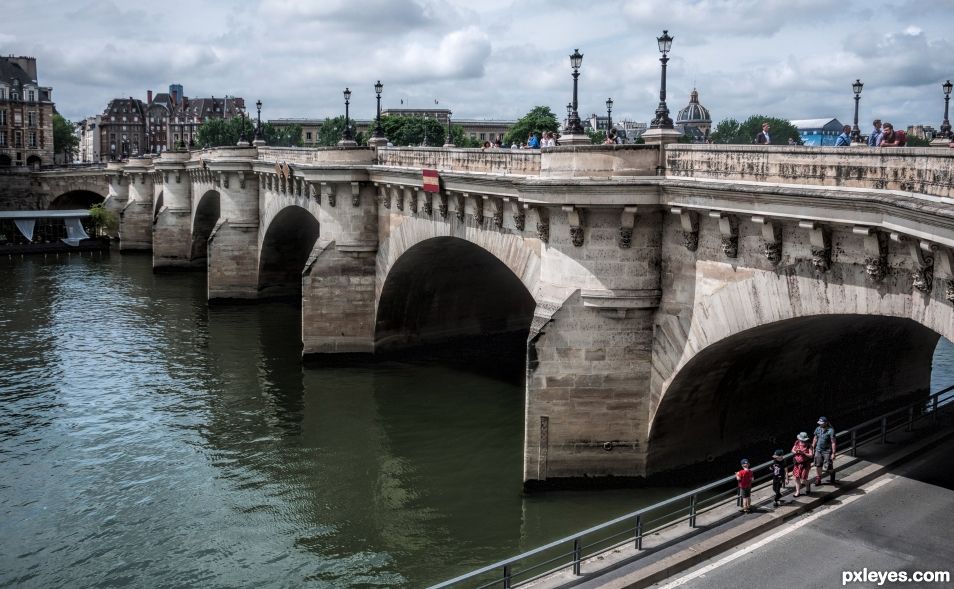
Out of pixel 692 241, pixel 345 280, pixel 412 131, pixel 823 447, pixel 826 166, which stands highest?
pixel 412 131

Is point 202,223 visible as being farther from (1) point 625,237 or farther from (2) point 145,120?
(2) point 145,120

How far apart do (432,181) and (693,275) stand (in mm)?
11476

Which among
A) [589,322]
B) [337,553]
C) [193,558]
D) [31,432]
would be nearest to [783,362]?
[589,322]

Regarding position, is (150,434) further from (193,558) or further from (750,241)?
A: (750,241)

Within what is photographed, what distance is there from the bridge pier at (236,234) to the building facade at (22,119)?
80298mm

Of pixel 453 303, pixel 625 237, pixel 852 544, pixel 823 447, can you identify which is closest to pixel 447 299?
pixel 453 303

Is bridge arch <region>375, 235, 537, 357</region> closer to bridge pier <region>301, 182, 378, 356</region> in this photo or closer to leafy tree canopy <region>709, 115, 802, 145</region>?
bridge pier <region>301, 182, 378, 356</region>

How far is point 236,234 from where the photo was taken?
5225 cm

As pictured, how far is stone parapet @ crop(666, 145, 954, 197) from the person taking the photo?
44.2ft

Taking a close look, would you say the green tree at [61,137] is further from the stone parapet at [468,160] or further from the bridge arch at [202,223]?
the stone parapet at [468,160]

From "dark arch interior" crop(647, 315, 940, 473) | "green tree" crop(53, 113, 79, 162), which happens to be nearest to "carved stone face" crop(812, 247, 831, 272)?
"dark arch interior" crop(647, 315, 940, 473)

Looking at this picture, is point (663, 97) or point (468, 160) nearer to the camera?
point (663, 97)

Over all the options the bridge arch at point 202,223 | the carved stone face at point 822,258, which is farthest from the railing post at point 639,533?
the bridge arch at point 202,223

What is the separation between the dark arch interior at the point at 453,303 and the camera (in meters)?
35.8
